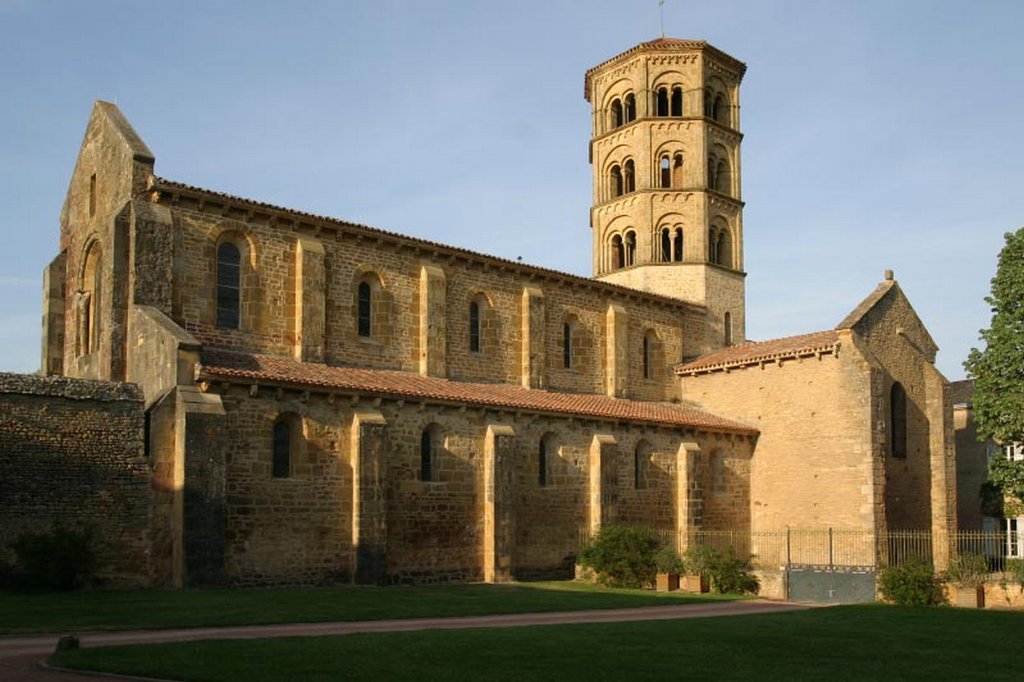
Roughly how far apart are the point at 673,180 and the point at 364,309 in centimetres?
1804

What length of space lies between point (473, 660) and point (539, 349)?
22.8m

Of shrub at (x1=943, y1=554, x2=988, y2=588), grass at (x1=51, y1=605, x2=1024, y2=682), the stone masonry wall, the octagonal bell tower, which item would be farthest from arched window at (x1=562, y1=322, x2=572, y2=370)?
grass at (x1=51, y1=605, x2=1024, y2=682)

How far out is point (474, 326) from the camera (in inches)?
1361

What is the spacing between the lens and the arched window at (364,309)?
31344 millimetres

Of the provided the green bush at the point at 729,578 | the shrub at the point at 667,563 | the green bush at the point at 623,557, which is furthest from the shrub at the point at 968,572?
the green bush at the point at 623,557

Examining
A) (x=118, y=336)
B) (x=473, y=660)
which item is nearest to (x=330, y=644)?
(x=473, y=660)

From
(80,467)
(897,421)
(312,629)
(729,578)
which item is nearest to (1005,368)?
(897,421)

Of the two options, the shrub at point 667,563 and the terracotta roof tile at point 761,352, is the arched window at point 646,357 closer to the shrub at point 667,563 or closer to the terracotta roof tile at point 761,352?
the terracotta roof tile at point 761,352

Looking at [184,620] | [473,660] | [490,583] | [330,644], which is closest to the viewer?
[473,660]

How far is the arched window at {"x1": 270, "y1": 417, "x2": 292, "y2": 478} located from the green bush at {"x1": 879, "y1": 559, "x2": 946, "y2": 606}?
1519cm

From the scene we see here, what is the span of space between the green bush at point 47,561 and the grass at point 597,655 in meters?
9.11

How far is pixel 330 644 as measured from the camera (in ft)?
49.0

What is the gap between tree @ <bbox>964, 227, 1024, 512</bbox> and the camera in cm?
3131

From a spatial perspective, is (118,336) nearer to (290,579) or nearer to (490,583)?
(290,579)
